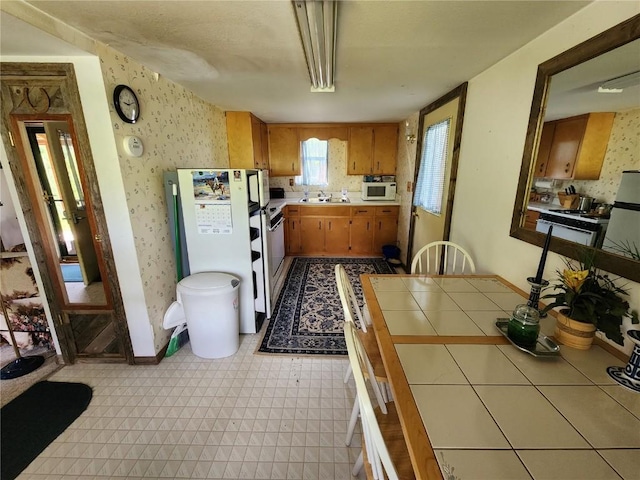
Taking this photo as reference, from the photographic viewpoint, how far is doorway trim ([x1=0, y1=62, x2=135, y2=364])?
5.06 feet

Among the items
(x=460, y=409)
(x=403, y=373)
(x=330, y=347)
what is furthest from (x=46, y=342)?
(x=460, y=409)

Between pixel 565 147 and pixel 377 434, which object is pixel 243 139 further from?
pixel 377 434

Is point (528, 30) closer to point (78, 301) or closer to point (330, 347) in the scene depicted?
point (330, 347)

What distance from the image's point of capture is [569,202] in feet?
4.24

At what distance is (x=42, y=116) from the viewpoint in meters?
1.62

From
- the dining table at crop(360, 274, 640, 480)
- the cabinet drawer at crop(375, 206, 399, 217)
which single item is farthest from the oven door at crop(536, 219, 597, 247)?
the cabinet drawer at crop(375, 206, 399, 217)

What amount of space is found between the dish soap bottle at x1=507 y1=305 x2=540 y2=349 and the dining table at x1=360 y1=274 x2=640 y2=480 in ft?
0.12

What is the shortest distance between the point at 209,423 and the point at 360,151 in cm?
398

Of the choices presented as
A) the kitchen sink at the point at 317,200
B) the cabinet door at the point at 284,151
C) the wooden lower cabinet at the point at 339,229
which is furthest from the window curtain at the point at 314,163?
the wooden lower cabinet at the point at 339,229

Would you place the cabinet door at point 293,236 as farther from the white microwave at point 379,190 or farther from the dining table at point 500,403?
the dining table at point 500,403

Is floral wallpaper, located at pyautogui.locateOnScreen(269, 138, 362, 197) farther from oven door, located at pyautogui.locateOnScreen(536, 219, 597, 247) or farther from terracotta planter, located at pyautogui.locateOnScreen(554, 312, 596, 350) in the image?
terracotta planter, located at pyautogui.locateOnScreen(554, 312, 596, 350)

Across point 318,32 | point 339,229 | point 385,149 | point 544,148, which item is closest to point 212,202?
point 318,32

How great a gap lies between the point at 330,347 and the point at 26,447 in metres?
1.88

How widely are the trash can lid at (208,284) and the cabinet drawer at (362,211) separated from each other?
2526mm
